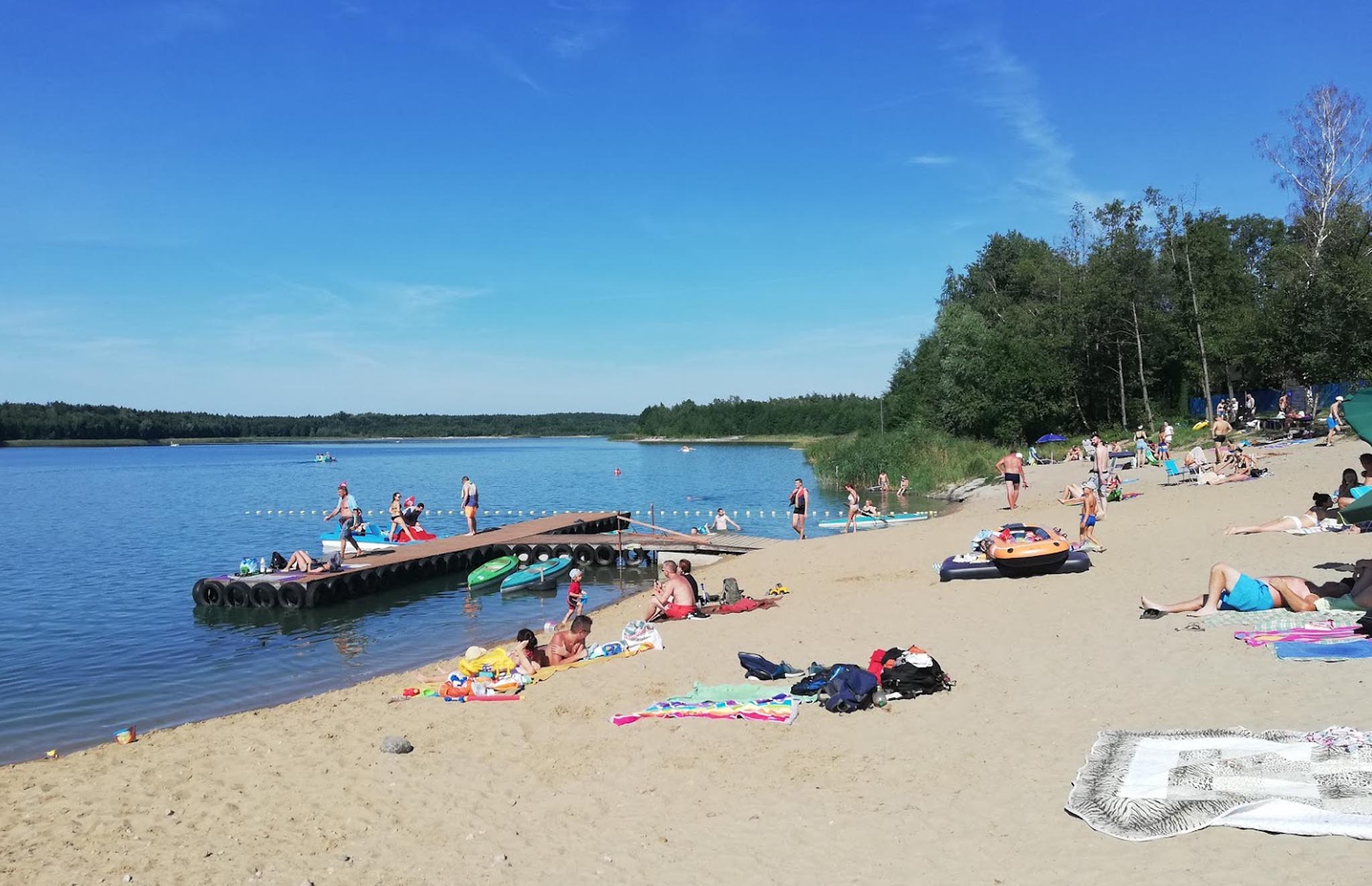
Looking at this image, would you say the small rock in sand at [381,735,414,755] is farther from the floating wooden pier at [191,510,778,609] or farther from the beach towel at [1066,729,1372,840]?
the floating wooden pier at [191,510,778,609]

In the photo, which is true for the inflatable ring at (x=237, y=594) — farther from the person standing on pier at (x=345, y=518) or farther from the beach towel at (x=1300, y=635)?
the beach towel at (x=1300, y=635)

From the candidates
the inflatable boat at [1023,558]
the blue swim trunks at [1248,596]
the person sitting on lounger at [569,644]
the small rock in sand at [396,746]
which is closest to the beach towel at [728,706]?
the small rock in sand at [396,746]

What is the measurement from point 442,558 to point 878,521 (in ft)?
40.9

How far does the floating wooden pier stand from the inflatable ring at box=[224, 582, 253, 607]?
0.01m

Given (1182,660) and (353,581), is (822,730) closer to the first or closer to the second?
(1182,660)

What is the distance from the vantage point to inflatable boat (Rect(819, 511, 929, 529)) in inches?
1056

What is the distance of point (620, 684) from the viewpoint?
34.8ft

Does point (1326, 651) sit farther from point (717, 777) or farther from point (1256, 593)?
point (717, 777)

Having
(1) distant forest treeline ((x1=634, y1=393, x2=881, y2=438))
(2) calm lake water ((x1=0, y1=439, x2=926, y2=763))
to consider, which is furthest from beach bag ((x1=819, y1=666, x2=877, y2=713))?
(1) distant forest treeline ((x1=634, y1=393, x2=881, y2=438))

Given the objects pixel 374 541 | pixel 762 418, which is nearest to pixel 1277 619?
pixel 374 541

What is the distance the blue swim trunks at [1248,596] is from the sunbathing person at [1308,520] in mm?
5150

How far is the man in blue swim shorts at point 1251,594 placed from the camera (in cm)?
989

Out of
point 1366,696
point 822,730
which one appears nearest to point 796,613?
point 822,730

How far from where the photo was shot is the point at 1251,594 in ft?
33.1
